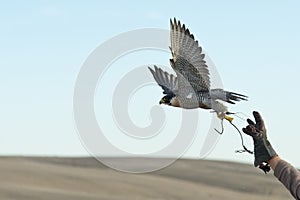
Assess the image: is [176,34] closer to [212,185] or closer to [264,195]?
[264,195]

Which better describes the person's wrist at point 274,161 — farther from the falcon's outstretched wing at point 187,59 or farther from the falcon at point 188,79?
the falcon's outstretched wing at point 187,59

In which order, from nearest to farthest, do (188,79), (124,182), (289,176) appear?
(289,176), (188,79), (124,182)

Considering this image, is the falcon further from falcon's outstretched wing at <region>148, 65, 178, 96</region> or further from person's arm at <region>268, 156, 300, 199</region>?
person's arm at <region>268, 156, 300, 199</region>

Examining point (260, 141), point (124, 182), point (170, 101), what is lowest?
point (124, 182)

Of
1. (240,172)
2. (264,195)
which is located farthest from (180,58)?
(240,172)

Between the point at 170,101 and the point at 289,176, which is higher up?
the point at 170,101

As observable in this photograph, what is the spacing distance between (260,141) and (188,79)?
2.07 meters

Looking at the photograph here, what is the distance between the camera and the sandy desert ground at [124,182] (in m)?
35.4

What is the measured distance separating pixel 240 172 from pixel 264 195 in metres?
8.08

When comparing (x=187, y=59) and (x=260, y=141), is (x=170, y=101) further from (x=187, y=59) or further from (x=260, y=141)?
(x=260, y=141)

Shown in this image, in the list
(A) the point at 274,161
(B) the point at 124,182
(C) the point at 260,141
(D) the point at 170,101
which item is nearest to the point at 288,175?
(A) the point at 274,161

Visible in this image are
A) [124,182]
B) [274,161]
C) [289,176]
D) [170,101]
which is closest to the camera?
[289,176]

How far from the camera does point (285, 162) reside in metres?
3.92

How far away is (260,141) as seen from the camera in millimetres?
4113
